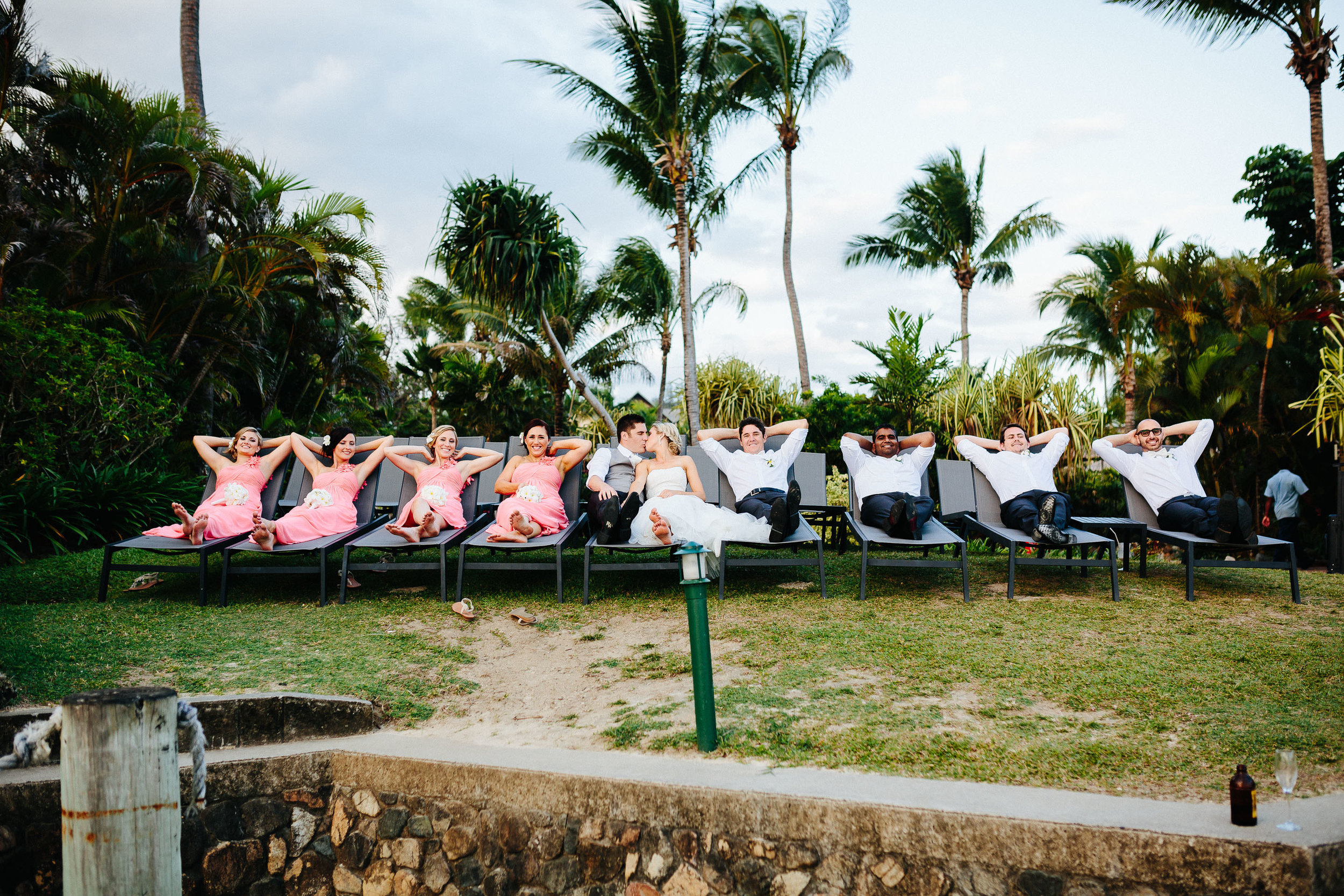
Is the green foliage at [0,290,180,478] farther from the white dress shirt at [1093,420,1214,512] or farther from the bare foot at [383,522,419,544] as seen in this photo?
the white dress shirt at [1093,420,1214,512]

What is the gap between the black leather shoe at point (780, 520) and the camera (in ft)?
18.5

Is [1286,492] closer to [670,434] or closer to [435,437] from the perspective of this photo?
[670,434]

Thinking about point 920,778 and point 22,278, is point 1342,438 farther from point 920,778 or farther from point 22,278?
point 22,278

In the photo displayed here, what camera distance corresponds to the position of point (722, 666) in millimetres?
4367

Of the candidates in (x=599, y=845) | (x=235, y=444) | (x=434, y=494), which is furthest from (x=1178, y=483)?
(x=235, y=444)

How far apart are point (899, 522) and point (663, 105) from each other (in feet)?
36.0

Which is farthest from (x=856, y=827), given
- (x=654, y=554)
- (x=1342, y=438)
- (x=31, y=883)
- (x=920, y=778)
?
(x=1342, y=438)

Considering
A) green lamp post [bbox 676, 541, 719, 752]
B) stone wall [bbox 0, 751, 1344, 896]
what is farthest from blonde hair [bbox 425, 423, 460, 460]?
green lamp post [bbox 676, 541, 719, 752]

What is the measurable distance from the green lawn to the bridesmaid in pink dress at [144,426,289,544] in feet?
1.70

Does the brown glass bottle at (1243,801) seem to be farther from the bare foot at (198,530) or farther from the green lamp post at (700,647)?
the bare foot at (198,530)

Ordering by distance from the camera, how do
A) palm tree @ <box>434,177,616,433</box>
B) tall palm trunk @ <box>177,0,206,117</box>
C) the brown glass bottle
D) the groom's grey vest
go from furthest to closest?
tall palm trunk @ <box>177,0,206,117</box>
palm tree @ <box>434,177,616,433</box>
the groom's grey vest
the brown glass bottle

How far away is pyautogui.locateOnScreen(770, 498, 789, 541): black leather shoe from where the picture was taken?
5641 millimetres

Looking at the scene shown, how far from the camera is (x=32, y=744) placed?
7.63 feet

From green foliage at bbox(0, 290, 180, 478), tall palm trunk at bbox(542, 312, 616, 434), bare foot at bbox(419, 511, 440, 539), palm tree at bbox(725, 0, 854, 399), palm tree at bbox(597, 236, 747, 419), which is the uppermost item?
palm tree at bbox(725, 0, 854, 399)
